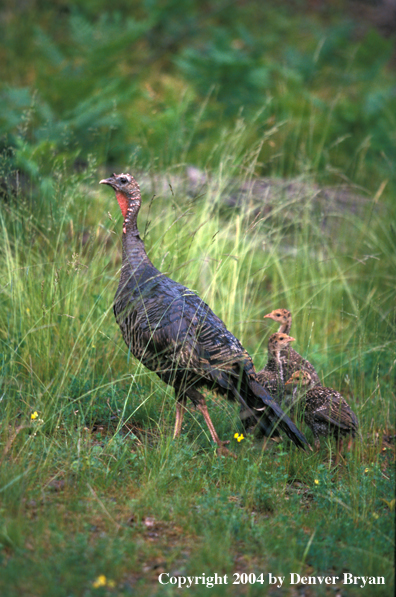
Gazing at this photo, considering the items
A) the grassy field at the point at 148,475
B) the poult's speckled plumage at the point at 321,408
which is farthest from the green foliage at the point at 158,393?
the poult's speckled plumage at the point at 321,408

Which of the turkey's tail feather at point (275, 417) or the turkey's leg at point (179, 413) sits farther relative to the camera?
the turkey's leg at point (179, 413)

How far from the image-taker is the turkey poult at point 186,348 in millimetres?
3783

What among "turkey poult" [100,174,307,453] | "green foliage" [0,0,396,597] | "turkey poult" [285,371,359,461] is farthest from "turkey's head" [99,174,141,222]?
"turkey poult" [285,371,359,461]

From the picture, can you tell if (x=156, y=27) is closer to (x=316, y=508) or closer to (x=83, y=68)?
(x=83, y=68)

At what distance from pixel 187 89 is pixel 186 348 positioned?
16.5 ft

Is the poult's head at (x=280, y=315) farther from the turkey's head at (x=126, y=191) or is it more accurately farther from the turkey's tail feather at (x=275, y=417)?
the turkey's head at (x=126, y=191)

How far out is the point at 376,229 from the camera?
264 inches

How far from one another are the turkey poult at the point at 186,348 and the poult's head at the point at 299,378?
320 millimetres

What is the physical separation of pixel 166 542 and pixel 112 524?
0.28 m

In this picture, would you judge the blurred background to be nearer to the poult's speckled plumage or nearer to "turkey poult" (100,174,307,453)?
"turkey poult" (100,174,307,453)

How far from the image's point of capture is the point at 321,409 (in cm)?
409

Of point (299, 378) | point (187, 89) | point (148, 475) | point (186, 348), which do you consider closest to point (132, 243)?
point (186, 348)

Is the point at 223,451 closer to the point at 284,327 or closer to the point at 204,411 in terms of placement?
the point at 204,411

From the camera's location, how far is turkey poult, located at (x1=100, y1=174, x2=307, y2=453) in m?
3.78
